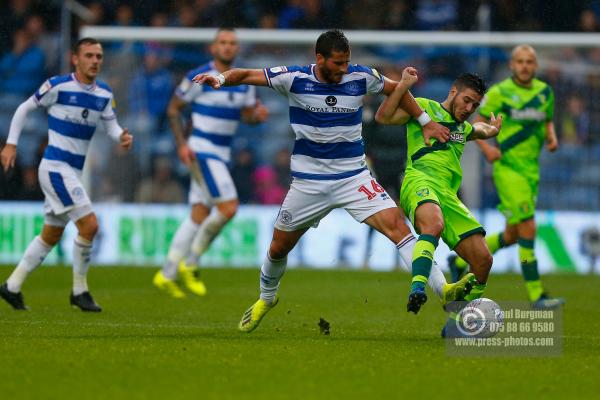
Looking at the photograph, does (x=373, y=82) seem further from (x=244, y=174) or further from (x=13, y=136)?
(x=244, y=174)

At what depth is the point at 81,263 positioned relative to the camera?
468 inches

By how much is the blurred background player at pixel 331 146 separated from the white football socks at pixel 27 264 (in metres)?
3.40

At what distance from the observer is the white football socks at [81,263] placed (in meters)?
11.9

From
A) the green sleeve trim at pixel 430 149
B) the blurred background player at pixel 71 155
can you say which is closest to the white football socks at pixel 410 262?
the green sleeve trim at pixel 430 149

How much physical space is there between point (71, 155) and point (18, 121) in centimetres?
62

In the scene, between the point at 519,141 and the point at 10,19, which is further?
the point at 10,19

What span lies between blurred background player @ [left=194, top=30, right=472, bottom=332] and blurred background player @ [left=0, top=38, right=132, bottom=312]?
2945mm

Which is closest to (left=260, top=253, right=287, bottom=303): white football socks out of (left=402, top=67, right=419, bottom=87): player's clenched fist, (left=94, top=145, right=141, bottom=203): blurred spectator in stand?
(left=402, top=67, right=419, bottom=87): player's clenched fist

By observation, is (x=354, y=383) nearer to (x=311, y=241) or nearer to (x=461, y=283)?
(x=461, y=283)

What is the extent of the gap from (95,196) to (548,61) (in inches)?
304

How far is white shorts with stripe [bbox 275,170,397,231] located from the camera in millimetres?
9305

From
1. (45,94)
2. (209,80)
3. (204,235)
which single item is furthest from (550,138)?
(209,80)

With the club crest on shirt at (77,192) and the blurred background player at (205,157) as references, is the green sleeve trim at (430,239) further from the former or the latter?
the blurred background player at (205,157)

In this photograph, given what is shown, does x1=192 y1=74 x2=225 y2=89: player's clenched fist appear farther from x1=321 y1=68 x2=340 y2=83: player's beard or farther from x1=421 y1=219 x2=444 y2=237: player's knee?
x1=421 y1=219 x2=444 y2=237: player's knee
